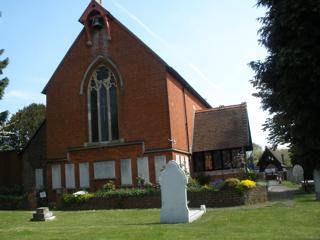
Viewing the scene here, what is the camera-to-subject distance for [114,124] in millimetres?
32344

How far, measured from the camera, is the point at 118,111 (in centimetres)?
3209

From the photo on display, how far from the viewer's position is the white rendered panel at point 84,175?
32.0m

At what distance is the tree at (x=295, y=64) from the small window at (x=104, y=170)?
1992cm

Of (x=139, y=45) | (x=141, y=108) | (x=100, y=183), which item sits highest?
(x=139, y=45)

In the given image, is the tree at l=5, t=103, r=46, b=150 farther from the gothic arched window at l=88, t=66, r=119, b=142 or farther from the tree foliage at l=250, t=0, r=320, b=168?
the tree foliage at l=250, t=0, r=320, b=168

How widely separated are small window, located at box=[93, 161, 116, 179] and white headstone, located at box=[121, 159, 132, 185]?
2.34 ft

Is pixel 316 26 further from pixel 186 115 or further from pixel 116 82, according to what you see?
pixel 186 115

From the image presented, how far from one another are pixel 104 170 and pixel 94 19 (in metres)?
11.3

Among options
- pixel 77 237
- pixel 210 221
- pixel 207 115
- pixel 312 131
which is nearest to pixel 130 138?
pixel 207 115

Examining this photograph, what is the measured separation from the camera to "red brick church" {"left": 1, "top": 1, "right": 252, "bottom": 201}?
1216 inches

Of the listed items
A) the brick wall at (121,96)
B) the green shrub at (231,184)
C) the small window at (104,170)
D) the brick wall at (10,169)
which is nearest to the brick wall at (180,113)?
the brick wall at (121,96)

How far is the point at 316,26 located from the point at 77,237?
890 centimetres

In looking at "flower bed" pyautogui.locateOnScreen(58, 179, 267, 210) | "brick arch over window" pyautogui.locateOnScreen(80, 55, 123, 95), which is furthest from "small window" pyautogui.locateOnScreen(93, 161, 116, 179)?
"brick arch over window" pyautogui.locateOnScreen(80, 55, 123, 95)

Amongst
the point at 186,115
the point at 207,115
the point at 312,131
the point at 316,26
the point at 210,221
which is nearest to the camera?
the point at 316,26
